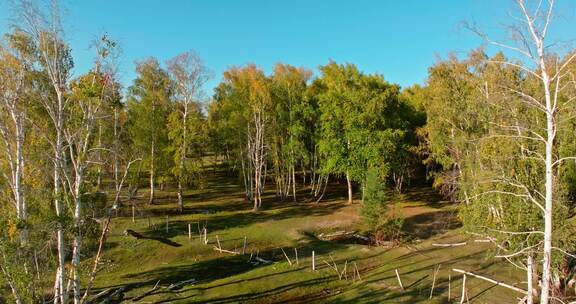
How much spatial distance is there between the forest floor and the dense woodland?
7.75 ft

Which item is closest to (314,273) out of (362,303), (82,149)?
(362,303)

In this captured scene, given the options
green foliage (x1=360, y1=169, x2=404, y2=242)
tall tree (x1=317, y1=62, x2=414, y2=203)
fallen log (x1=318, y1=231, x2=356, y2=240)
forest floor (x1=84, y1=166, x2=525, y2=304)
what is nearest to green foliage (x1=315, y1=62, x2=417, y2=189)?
tall tree (x1=317, y1=62, x2=414, y2=203)

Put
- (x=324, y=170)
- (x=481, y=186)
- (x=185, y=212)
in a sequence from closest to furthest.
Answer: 1. (x=481, y=186)
2. (x=185, y=212)
3. (x=324, y=170)

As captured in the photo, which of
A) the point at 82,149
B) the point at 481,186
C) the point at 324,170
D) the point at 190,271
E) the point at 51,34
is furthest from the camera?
the point at 324,170

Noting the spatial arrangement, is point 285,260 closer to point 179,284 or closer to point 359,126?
point 179,284

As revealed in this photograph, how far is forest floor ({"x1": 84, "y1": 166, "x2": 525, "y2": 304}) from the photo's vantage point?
25.8m

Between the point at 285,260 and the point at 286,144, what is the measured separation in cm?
2522

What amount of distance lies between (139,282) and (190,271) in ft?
13.0

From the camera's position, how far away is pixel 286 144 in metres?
56.8

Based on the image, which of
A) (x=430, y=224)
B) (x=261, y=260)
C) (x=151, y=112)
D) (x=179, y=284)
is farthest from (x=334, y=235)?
(x=151, y=112)

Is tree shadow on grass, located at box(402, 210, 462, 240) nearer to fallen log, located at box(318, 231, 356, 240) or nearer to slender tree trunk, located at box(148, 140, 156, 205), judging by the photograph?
fallen log, located at box(318, 231, 356, 240)

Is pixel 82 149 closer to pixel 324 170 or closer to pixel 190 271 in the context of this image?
pixel 190 271

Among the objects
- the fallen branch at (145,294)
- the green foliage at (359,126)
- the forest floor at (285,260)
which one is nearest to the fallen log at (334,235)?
the forest floor at (285,260)

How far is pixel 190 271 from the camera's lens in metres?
31.4
